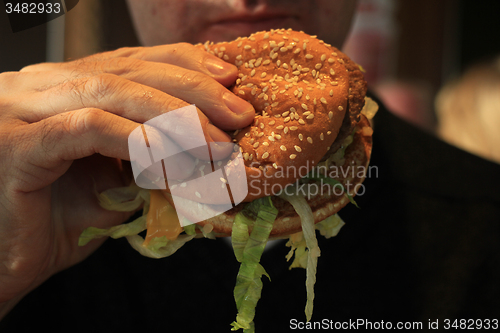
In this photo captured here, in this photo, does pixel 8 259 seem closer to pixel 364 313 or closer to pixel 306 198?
pixel 306 198

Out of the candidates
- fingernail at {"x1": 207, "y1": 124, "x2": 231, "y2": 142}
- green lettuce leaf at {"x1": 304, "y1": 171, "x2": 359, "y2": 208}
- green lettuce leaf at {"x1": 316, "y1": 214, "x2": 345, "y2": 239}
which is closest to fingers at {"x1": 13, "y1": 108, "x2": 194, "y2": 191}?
fingernail at {"x1": 207, "y1": 124, "x2": 231, "y2": 142}

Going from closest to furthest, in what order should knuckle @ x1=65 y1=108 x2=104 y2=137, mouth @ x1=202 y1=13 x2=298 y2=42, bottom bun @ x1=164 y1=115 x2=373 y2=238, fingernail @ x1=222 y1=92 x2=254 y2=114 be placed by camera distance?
1. knuckle @ x1=65 y1=108 x2=104 y2=137
2. fingernail @ x1=222 y1=92 x2=254 y2=114
3. bottom bun @ x1=164 y1=115 x2=373 y2=238
4. mouth @ x1=202 y1=13 x2=298 y2=42

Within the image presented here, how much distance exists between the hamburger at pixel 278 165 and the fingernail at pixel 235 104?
0.25 feet

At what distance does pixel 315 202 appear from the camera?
56.1 inches

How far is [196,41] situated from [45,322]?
5.78 ft

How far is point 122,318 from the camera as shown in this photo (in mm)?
2117

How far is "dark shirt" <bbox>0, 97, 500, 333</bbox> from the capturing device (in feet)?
6.64

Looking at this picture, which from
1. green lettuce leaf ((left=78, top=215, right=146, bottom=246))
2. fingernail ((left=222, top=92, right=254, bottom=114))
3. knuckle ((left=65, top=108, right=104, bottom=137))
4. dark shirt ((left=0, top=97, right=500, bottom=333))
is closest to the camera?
knuckle ((left=65, top=108, right=104, bottom=137))

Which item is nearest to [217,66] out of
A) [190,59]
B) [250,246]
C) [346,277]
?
[190,59]

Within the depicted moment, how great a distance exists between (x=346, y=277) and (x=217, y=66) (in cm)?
139

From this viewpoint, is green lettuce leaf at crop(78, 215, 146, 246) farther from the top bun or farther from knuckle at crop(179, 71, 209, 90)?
knuckle at crop(179, 71, 209, 90)

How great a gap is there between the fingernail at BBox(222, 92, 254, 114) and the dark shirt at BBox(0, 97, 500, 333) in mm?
960

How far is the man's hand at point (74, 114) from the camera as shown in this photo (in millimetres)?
1196

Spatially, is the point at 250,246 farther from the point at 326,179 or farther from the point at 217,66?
the point at 217,66
